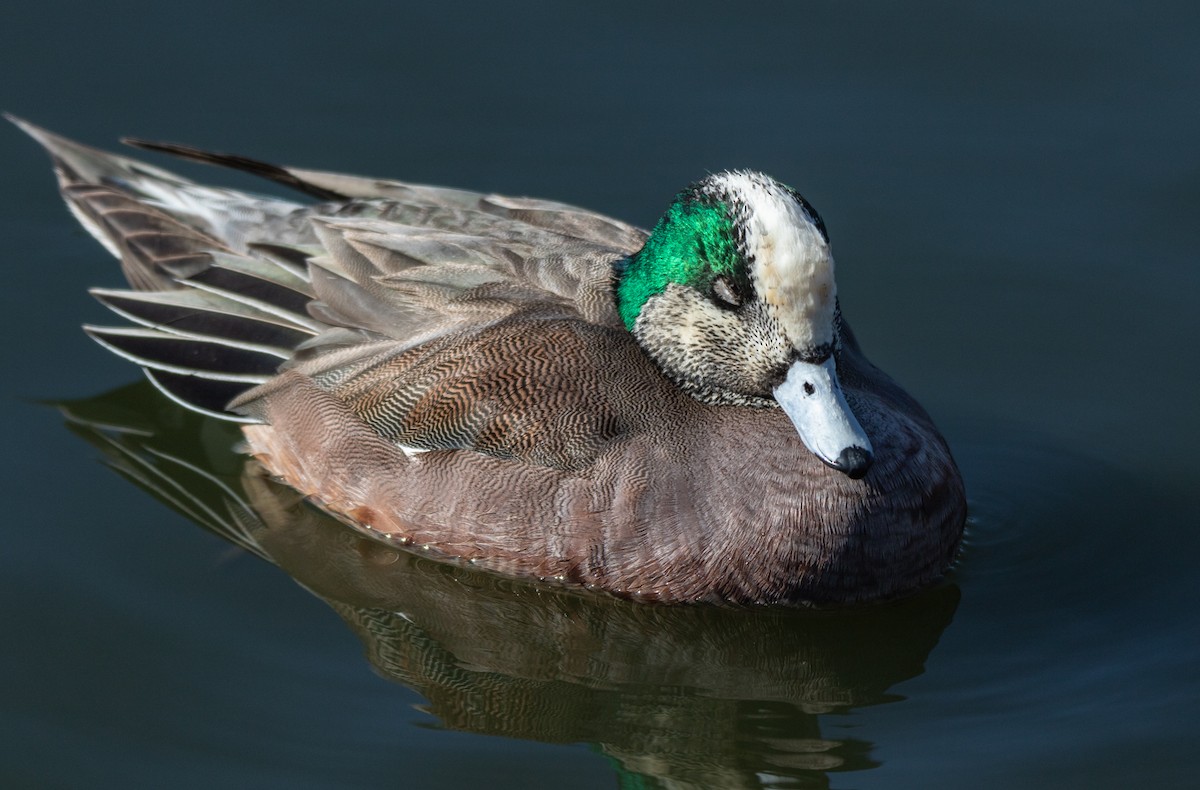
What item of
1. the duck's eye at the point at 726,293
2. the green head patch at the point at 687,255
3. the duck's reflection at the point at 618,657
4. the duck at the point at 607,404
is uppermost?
the green head patch at the point at 687,255

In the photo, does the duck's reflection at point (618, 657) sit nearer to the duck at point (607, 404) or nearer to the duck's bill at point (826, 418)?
the duck at point (607, 404)

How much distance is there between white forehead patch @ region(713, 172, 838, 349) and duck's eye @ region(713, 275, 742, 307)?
0.48 ft

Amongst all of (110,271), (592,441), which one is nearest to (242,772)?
(592,441)

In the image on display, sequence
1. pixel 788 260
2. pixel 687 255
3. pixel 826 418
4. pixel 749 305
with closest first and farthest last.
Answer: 1. pixel 788 260
2. pixel 826 418
3. pixel 749 305
4. pixel 687 255

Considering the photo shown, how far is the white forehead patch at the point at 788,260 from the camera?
19.7ft

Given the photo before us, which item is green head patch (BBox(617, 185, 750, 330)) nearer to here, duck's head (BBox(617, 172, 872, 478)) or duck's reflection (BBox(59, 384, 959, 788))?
duck's head (BBox(617, 172, 872, 478))

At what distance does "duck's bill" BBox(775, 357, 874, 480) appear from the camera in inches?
239

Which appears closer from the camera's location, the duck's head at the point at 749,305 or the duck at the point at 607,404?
the duck's head at the point at 749,305

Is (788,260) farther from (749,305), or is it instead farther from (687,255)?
(687,255)

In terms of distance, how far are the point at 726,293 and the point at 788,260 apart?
37cm

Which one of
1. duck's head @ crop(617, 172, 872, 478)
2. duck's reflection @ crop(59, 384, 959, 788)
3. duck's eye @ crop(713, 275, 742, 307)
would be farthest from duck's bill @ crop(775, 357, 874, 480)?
duck's reflection @ crop(59, 384, 959, 788)

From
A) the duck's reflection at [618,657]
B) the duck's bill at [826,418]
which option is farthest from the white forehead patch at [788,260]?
the duck's reflection at [618,657]

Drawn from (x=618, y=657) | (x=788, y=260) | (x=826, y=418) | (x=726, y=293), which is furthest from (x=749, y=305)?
(x=618, y=657)

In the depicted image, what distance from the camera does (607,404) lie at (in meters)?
6.43
